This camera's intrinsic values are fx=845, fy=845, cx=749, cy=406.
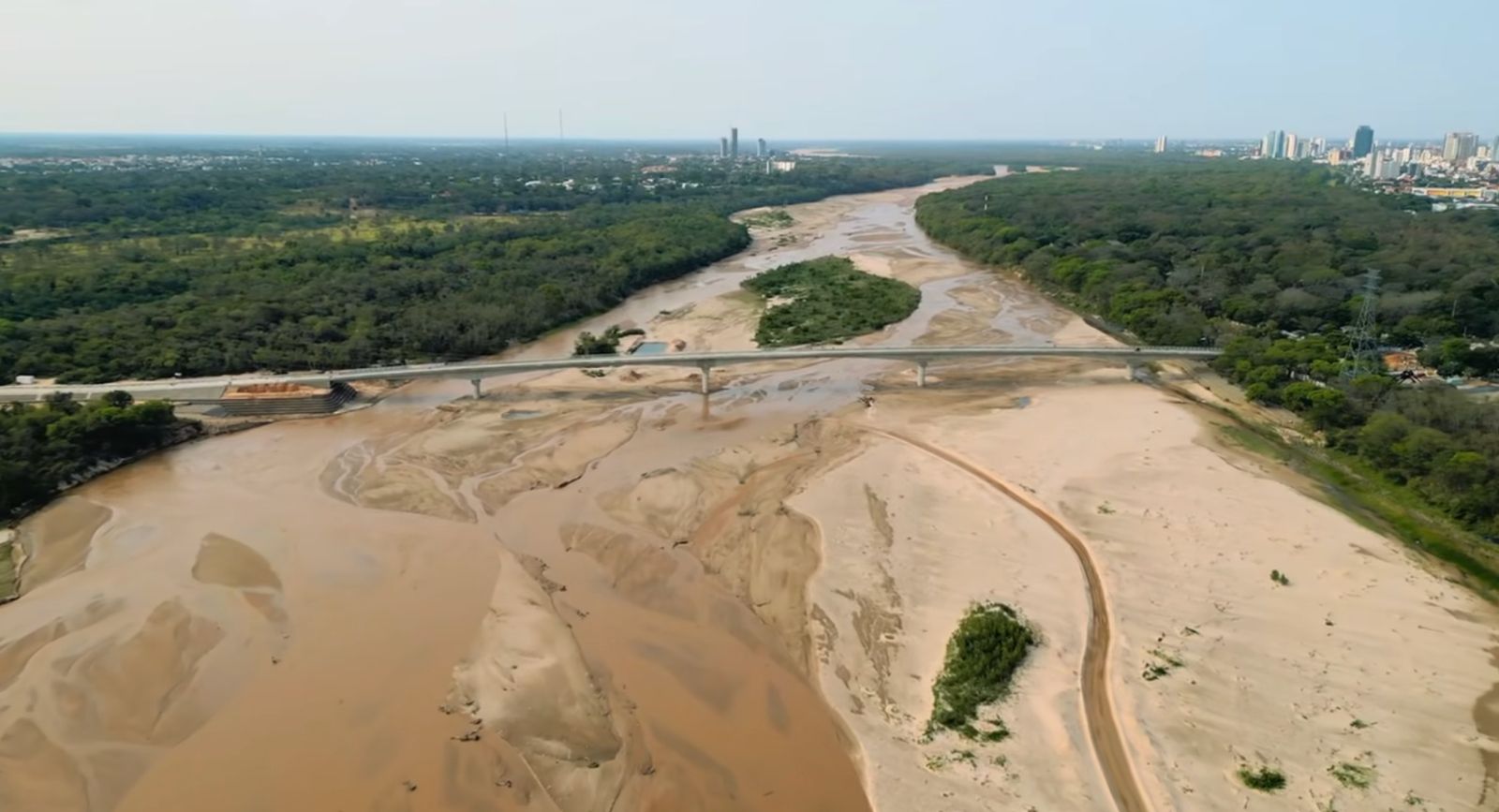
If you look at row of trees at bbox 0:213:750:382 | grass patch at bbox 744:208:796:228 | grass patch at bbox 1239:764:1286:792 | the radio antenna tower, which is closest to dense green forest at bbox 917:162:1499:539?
the radio antenna tower

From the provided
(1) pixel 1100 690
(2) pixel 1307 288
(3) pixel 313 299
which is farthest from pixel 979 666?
(2) pixel 1307 288

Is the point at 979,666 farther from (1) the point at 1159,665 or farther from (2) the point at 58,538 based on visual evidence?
(2) the point at 58,538

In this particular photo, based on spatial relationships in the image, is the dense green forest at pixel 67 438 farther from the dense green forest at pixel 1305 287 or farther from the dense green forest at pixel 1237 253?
the dense green forest at pixel 1237 253

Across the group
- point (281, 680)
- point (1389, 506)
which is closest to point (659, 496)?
point (281, 680)

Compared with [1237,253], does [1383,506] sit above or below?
below

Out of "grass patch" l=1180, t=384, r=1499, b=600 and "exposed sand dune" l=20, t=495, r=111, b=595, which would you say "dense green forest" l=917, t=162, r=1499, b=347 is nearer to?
"grass patch" l=1180, t=384, r=1499, b=600

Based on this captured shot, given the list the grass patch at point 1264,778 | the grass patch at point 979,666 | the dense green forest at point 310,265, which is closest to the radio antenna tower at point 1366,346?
the grass patch at point 979,666
